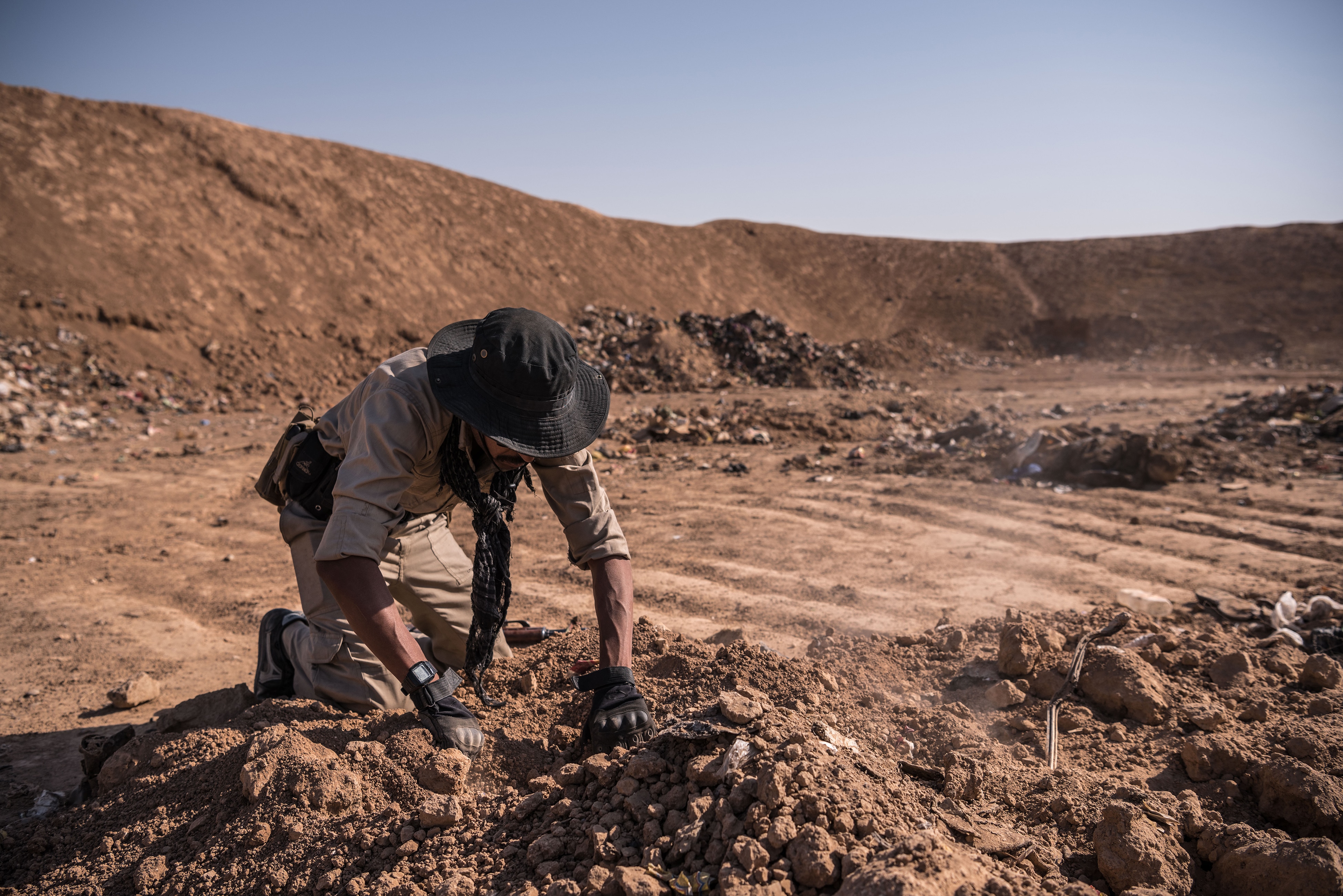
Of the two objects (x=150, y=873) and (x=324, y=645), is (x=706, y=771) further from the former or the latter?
(x=324, y=645)

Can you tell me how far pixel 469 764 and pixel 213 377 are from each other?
1161cm

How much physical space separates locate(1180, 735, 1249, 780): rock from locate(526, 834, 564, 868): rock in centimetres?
183

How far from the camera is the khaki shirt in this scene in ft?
6.39

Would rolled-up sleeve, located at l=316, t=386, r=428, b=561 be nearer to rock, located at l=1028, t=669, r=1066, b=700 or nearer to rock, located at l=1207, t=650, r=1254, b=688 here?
rock, located at l=1028, t=669, r=1066, b=700

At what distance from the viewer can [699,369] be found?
1377 cm

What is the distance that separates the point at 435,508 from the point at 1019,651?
2.15m

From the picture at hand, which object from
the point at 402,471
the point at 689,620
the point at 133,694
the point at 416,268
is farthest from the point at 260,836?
the point at 416,268

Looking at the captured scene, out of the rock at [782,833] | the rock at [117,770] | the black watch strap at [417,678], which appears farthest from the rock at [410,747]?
the rock at [782,833]

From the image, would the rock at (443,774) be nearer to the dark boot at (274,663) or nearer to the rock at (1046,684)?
the dark boot at (274,663)

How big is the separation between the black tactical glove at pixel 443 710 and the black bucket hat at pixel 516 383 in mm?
665

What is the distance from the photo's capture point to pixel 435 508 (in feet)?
8.31

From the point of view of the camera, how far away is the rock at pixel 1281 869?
4.91ft

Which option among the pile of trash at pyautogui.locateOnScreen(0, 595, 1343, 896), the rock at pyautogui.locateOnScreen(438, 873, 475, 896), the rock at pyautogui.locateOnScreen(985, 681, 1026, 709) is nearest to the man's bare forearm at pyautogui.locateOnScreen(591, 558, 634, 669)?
the pile of trash at pyautogui.locateOnScreen(0, 595, 1343, 896)

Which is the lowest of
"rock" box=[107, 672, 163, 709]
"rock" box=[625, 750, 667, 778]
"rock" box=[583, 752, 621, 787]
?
"rock" box=[107, 672, 163, 709]
